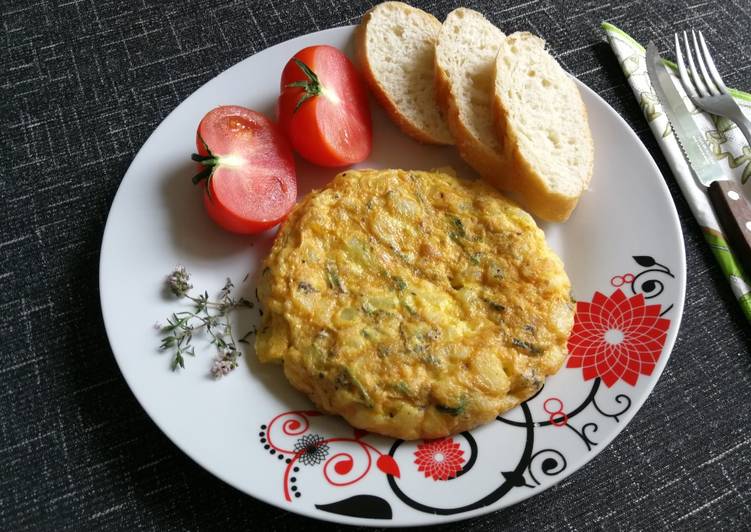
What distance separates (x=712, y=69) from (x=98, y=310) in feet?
10.00

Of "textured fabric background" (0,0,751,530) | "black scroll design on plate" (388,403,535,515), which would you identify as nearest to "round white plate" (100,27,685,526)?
"black scroll design on plate" (388,403,535,515)

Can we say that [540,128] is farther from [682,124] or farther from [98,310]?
[98,310]

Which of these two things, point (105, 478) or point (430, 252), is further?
point (430, 252)

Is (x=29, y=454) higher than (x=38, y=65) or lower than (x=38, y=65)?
lower

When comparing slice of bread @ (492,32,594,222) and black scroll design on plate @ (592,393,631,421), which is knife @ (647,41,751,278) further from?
black scroll design on plate @ (592,393,631,421)

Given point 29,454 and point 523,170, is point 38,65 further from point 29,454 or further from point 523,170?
point 523,170

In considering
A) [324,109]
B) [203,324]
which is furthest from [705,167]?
[203,324]

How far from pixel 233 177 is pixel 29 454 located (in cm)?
120

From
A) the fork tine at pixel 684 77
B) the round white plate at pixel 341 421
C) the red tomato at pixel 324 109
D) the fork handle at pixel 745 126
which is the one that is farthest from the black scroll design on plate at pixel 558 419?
the fork tine at pixel 684 77

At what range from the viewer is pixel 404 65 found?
9.51 feet

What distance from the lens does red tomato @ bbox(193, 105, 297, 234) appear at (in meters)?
2.42

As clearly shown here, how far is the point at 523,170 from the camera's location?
2.56 m

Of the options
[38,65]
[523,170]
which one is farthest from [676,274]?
[38,65]

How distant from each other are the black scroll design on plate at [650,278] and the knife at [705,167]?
52 centimetres
